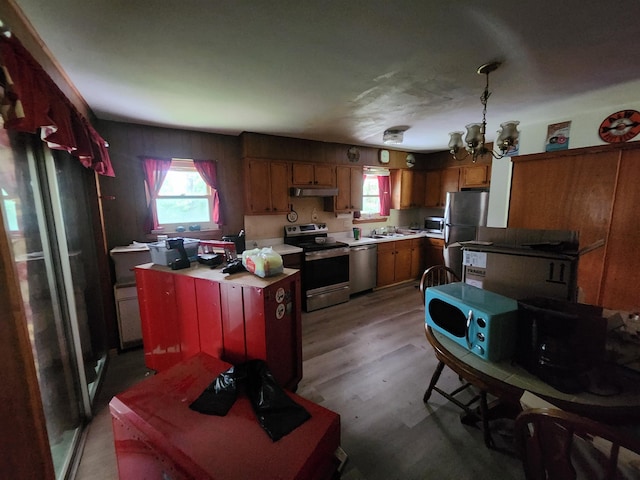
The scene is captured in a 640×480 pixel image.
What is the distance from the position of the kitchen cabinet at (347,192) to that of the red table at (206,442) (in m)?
3.36

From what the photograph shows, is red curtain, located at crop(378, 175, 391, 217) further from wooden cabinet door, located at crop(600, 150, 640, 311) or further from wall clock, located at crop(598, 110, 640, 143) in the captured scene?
wooden cabinet door, located at crop(600, 150, 640, 311)

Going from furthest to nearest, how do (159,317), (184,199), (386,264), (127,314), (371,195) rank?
(371,195)
(386,264)
(184,199)
(127,314)
(159,317)

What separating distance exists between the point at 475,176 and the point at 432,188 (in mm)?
851

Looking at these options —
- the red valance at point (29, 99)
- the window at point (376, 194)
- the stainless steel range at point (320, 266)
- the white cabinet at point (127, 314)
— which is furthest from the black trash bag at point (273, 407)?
the window at point (376, 194)

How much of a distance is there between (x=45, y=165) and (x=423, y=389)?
3.14 meters

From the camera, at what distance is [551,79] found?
2.01 meters

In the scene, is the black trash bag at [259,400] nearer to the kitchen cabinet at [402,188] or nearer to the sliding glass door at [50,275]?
the sliding glass door at [50,275]

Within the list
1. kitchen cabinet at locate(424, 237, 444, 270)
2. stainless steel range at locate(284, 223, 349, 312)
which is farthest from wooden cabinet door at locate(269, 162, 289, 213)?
kitchen cabinet at locate(424, 237, 444, 270)

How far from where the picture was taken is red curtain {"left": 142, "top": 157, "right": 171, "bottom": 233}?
302 cm

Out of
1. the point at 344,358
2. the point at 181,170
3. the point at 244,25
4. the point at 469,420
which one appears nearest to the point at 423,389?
the point at 469,420

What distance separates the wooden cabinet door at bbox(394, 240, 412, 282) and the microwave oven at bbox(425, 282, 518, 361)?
3167mm

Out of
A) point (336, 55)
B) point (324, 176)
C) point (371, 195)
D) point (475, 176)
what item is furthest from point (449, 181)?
point (336, 55)

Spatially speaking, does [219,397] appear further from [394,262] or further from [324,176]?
[394,262]

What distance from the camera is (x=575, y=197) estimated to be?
9.42 feet
